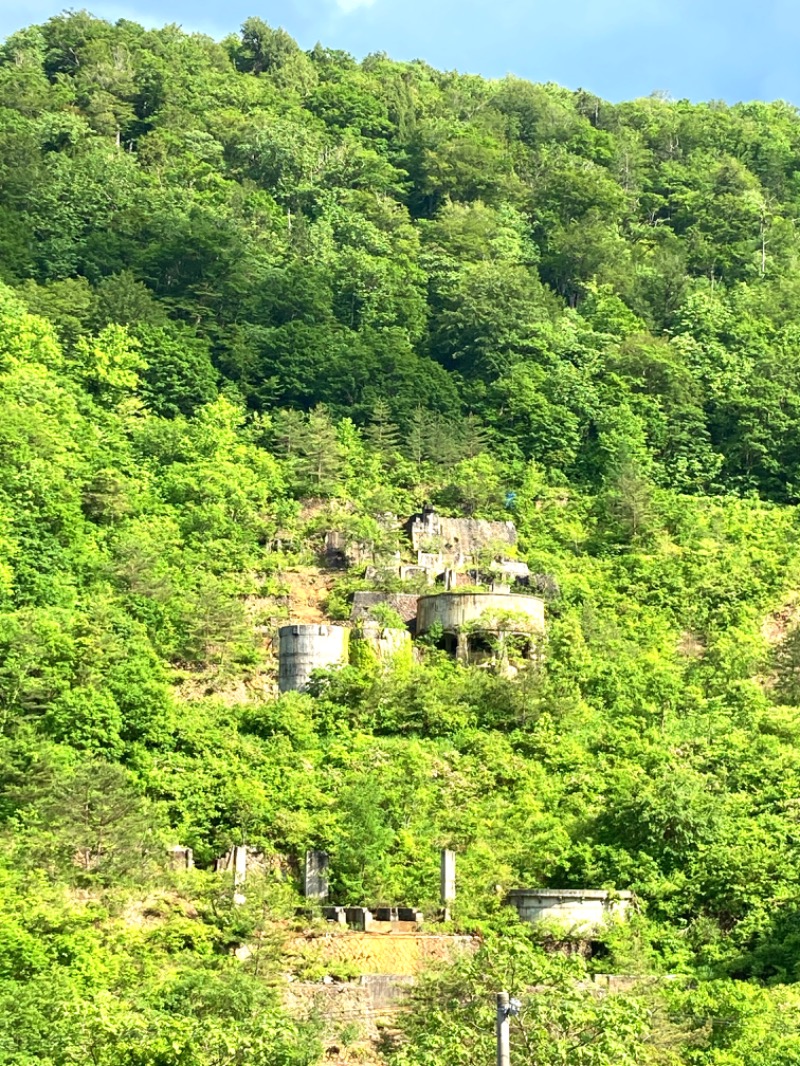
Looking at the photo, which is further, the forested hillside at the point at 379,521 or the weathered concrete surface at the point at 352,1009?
the forested hillside at the point at 379,521

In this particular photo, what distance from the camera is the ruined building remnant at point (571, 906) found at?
33.2 meters

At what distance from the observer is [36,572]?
148 feet

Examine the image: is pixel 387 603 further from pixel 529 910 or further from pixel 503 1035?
pixel 503 1035

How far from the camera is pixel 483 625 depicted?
45.0 m

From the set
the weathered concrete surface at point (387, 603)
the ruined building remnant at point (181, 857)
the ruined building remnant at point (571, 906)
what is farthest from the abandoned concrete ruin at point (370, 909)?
the weathered concrete surface at point (387, 603)

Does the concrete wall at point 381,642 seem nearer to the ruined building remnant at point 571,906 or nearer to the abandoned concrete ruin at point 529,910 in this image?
the abandoned concrete ruin at point 529,910

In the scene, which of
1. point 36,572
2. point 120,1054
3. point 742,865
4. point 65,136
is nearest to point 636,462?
point 36,572

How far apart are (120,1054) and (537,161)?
234ft

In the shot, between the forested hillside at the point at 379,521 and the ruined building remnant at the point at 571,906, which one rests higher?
the forested hillside at the point at 379,521

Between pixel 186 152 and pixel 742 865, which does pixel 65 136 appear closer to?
pixel 186 152

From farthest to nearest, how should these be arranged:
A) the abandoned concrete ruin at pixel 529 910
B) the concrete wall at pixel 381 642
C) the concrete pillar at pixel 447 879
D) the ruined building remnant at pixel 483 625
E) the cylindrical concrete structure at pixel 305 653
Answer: the ruined building remnant at pixel 483 625 < the concrete wall at pixel 381 642 < the cylindrical concrete structure at pixel 305 653 < the concrete pillar at pixel 447 879 < the abandoned concrete ruin at pixel 529 910

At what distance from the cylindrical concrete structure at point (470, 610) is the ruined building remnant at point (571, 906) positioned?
12299 mm

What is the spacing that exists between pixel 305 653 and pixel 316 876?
914cm

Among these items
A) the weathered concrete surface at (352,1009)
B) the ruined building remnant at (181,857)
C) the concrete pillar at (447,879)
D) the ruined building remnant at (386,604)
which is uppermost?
the ruined building remnant at (386,604)
